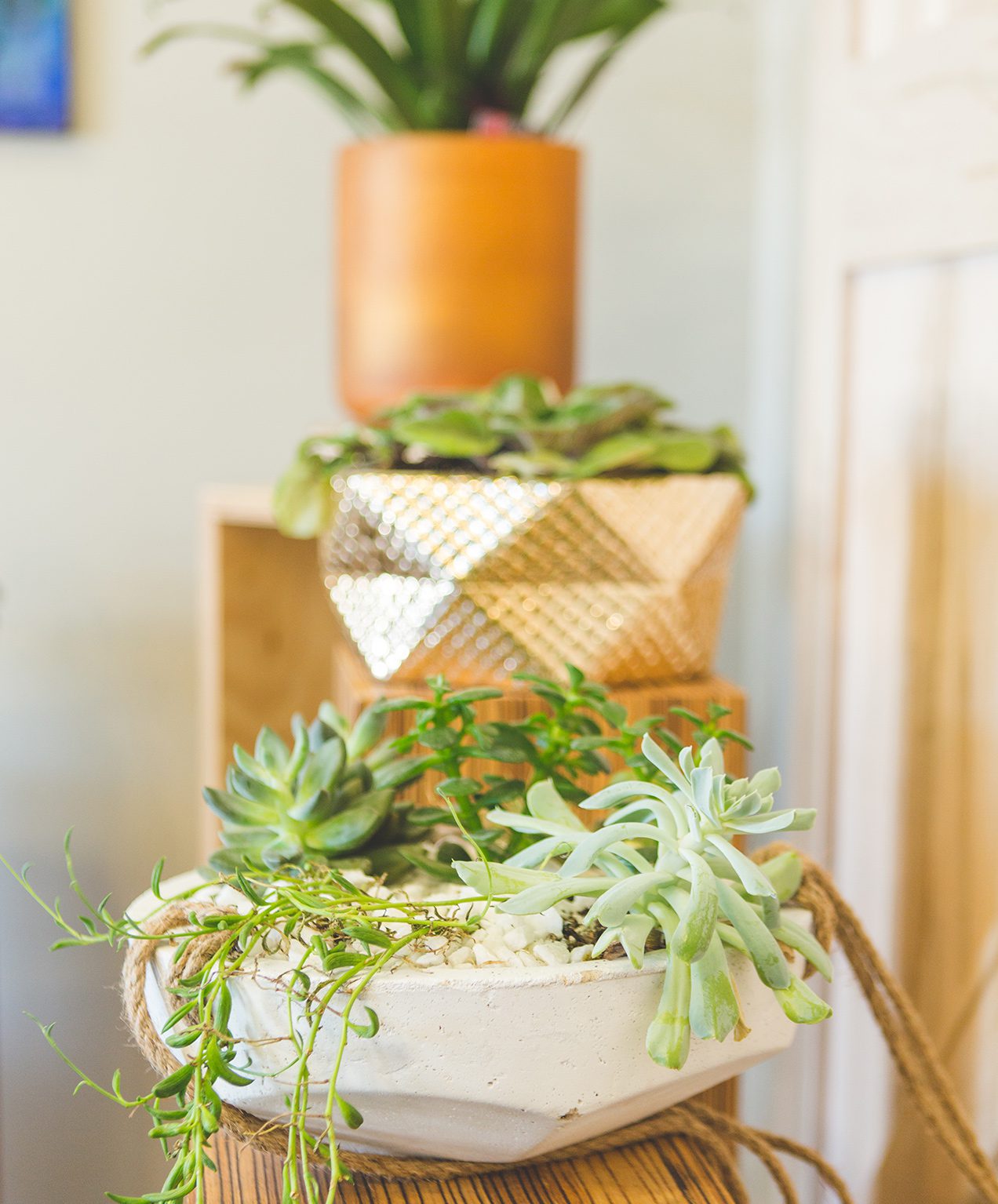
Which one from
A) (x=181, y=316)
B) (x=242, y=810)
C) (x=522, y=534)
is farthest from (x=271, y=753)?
(x=181, y=316)

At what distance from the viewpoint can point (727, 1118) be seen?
1.46 ft

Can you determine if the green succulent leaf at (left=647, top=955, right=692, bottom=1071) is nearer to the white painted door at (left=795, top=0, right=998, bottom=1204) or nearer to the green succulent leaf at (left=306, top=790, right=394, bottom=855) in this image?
the green succulent leaf at (left=306, top=790, right=394, bottom=855)

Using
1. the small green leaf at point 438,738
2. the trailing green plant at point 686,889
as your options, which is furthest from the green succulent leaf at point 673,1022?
the small green leaf at point 438,738

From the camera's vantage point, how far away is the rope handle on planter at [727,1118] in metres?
0.35

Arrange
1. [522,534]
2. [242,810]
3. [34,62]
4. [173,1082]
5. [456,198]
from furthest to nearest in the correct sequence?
1. [34,62]
2. [456,198]
3. [522,534]
4. [242,810]
5. [173,1082]

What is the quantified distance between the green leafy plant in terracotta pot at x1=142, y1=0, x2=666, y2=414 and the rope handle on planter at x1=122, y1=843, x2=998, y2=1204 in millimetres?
559

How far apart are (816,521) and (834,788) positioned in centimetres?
21

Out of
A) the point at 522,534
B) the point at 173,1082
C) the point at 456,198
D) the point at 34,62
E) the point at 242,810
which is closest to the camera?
the point at 173,1082

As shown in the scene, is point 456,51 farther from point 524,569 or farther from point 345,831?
point 345,831

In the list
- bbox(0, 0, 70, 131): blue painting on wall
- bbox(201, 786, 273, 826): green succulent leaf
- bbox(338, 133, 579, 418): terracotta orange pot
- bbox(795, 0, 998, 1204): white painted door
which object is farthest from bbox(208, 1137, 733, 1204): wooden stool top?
bbox(0, 0, 70, 131): blue painting on wall

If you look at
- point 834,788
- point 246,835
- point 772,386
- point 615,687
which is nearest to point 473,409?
point 615,687

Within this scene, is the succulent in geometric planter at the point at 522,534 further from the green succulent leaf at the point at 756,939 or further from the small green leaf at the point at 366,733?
the green succulent leaf at the point at 756,939

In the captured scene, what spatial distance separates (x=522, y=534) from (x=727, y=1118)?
0.96ft

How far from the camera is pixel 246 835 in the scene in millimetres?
410
